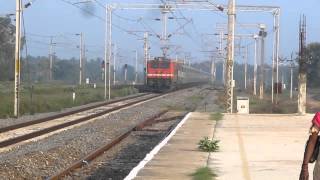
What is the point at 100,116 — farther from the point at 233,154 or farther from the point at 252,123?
the point at 233,154

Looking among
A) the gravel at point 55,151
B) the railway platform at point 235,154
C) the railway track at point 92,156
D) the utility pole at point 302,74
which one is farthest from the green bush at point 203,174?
the utility pole at point 302,74

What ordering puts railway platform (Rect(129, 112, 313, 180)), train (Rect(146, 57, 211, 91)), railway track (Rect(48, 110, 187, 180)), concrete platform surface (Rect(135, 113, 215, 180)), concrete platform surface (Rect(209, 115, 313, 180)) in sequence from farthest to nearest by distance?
train (Rect(146, 57, 211, 91)), railway track (Rect(48, 110, 187, 180)), concrete platform surface (Rect(209, 115, 313, 180)), railway platform (Rect(129, 112, 313, 180)), concrete platform surface (Rect(135, 113, 215, 180))

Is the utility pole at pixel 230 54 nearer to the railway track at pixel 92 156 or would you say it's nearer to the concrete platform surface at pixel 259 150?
the railway track at pixel 92 156

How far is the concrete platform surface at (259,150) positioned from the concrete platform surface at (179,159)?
0.41 metres

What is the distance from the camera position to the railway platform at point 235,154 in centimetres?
1305

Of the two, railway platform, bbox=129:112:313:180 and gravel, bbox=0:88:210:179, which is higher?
railway platform, bbox=129:112:313:180

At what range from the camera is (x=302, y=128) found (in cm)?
2584

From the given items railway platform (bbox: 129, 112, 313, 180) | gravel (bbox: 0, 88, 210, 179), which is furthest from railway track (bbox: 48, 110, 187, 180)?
railway platform (bbox: 129, 112, 313, 180)

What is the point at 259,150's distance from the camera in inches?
698

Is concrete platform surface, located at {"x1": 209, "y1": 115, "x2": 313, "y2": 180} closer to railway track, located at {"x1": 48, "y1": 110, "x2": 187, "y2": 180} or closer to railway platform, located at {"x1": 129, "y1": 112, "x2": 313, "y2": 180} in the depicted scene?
railway platform, located at {"x1": 129, "y1": 112, "x2": 313, "y2": 180}

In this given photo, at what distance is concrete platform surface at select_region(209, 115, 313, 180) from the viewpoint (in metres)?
13.2

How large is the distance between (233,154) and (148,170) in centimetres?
401

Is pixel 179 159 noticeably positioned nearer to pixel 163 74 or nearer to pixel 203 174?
pixel 203 174

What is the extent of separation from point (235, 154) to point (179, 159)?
1.85 meters
